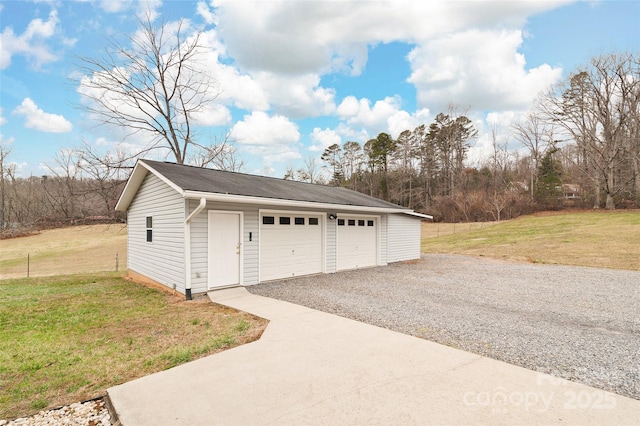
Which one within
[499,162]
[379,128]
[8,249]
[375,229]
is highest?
[379,128]

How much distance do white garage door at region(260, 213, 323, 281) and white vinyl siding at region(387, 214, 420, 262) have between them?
13.0 ft

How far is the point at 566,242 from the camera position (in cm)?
1622

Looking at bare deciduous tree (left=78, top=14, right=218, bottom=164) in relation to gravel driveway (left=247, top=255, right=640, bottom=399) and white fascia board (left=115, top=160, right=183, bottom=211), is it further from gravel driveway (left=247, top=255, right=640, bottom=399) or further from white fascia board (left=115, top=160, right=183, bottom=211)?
gravel driveway (left=247, top=255, right=640, bottom=399)

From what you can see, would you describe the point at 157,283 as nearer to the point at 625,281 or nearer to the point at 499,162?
the point at 625,281

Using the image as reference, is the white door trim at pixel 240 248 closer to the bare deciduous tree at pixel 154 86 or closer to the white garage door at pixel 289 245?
the white garage door at pixel 289 245

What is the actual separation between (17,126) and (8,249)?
9269 mm

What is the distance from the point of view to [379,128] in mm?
36094

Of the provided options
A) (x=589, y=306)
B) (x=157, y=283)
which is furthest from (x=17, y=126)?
(x=589, y=306)

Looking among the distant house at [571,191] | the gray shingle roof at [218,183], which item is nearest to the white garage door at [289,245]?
the gray shingle roof at [218,183]

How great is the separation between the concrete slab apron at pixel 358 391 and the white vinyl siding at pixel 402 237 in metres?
8.67

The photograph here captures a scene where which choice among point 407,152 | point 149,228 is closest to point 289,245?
point 149,228

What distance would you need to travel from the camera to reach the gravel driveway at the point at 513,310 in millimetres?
3549

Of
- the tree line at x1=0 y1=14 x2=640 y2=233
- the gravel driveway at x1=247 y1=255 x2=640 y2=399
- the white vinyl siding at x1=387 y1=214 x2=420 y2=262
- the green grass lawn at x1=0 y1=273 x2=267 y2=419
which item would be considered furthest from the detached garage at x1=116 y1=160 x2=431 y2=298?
the tree line at x1=0 y1=14 x2=640 y2=233

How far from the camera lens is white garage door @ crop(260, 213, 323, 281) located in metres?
8.16
